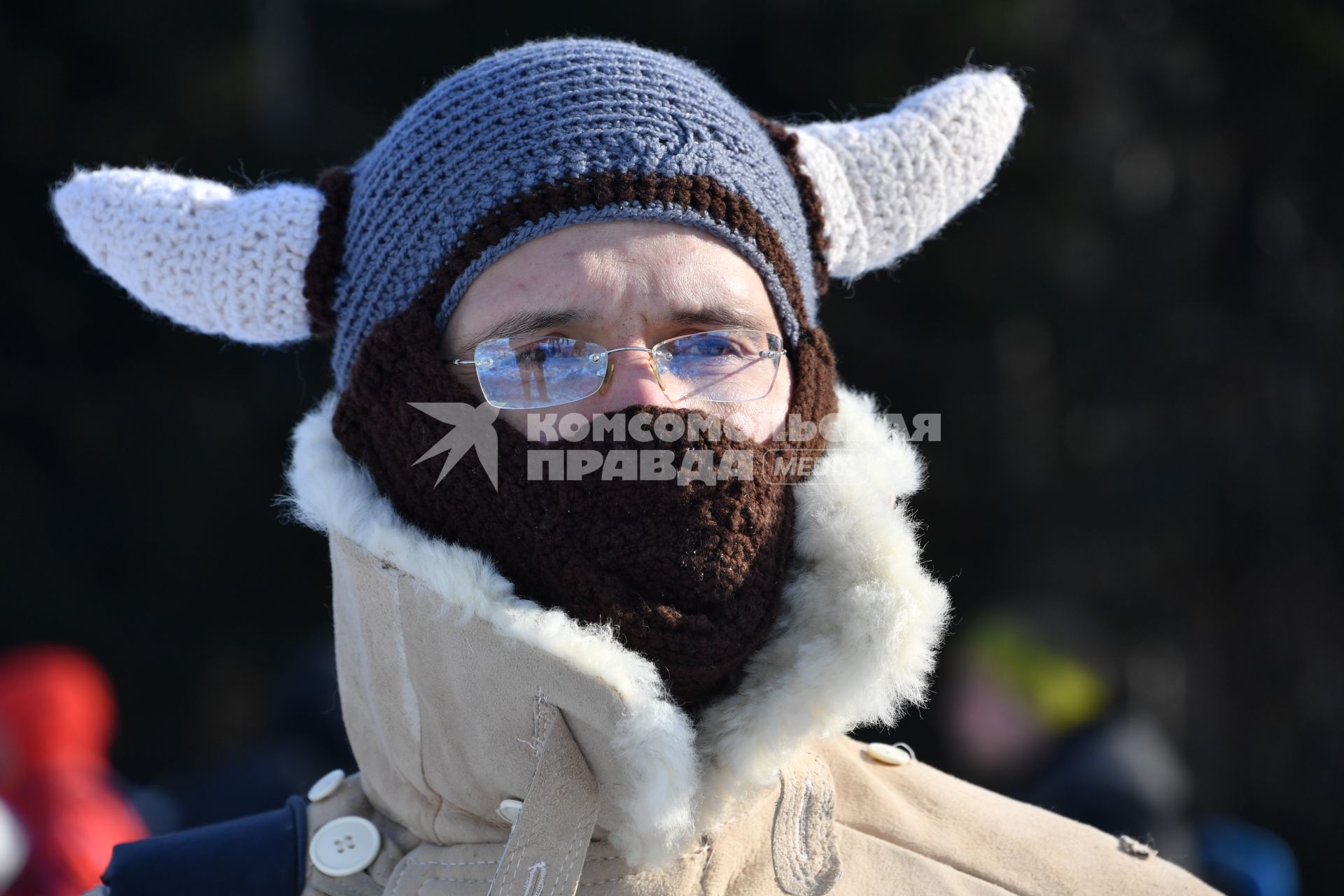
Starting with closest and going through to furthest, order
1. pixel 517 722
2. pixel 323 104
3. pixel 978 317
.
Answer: pixel 517 722 < pixel 978 317 < pixel 323 104

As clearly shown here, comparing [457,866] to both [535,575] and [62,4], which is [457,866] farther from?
[62,4]

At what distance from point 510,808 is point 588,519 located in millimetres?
373

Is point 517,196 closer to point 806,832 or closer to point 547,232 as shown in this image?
point 547,232

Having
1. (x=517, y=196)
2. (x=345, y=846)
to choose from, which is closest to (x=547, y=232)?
(x=517, y=196)

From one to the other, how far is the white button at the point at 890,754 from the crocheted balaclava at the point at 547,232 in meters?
0.31

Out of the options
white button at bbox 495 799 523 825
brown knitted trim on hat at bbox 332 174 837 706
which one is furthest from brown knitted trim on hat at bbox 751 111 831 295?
white button at bbox 495 799 523 825

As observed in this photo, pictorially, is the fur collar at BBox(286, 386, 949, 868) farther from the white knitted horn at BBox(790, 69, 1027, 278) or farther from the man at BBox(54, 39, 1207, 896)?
the white knitted horn at BBox(790, 69, 1027, 278)

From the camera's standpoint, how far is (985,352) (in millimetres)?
5145

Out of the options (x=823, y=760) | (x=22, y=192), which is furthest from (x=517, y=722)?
(x=22, y=192)

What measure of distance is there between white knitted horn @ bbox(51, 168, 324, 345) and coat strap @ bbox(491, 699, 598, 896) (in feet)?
2.60

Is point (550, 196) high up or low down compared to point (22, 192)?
up

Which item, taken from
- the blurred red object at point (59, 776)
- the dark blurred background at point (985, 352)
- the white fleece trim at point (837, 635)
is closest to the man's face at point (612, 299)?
the white fleece trim at point (837, 635)

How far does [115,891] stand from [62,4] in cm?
498

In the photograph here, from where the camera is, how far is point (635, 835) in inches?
54.3
